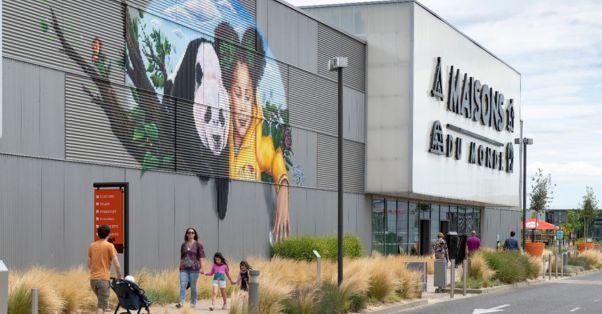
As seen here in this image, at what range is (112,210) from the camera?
2042 centimetres

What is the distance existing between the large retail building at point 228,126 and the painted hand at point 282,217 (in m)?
0.10

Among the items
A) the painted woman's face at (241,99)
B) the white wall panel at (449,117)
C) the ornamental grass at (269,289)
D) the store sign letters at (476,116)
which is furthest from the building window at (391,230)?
the ornamental grass at (269,289)

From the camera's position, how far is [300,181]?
3778cm

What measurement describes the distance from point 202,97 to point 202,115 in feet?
1.71

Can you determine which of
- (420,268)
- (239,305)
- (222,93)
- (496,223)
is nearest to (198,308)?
(239,305)

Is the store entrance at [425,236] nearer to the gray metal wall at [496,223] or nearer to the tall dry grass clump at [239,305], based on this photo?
the gray metal wall at [496,223]

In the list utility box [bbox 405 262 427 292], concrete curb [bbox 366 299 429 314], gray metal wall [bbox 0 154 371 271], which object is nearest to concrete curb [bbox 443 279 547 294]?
utility box [bbox 405 262 427 292]

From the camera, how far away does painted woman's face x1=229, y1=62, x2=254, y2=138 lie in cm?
3297

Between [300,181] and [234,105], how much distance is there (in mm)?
5791

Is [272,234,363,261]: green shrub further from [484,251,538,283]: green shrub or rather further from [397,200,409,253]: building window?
[397,200,409,253]: building window

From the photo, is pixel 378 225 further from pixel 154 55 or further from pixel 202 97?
pixel 154 55

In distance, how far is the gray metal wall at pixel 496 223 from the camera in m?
62.8

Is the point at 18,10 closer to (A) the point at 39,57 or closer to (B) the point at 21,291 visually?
(A) the point at 39,57

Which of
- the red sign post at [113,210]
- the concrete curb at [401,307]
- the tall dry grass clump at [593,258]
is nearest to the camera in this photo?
the red sign post at [113,210]
